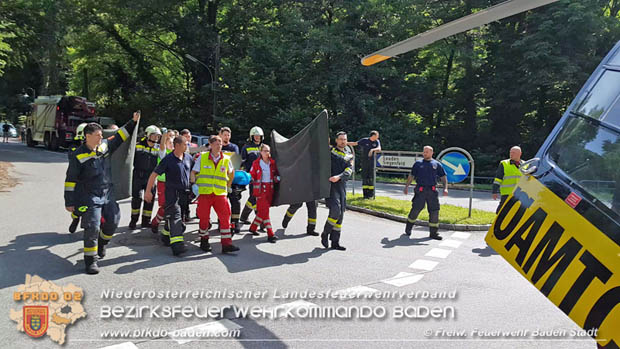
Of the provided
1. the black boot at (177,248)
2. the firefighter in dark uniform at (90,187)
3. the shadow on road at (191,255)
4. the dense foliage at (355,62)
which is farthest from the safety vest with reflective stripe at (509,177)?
the dense foliage at (355,62)

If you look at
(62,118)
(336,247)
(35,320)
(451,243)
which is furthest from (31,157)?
(35,320)

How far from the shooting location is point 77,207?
21.5ft

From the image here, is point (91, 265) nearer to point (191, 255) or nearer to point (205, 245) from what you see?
point (191, 255)

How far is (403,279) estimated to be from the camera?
21.9 ft

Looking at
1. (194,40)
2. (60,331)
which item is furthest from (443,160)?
(194,40)

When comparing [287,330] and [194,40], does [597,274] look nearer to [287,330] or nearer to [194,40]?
[287,330]

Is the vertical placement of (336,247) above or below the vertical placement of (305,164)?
below

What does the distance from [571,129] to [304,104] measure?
25.5 metres

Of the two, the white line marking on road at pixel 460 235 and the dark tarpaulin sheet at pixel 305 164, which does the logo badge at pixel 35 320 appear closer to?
the dark tarpaulin sheet at pixel 305 164

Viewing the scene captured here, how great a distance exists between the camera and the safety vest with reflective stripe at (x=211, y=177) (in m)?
7.53

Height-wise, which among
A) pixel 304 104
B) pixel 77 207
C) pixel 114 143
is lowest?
pixel 77 207

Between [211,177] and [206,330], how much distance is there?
10.8 ft

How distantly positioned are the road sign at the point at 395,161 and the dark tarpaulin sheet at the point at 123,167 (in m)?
9.42

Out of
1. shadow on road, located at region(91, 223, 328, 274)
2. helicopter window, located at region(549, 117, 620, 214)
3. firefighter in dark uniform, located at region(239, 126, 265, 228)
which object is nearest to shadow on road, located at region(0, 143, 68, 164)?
firefighter in dark uniform, located at region(239, 126, 265, 228)
